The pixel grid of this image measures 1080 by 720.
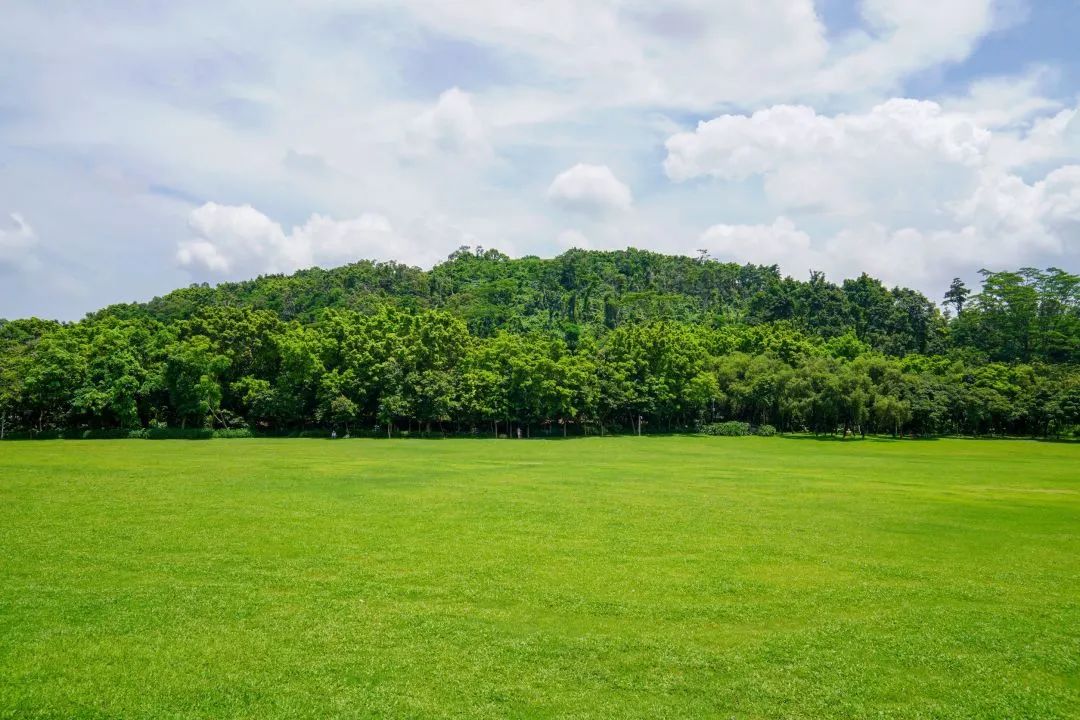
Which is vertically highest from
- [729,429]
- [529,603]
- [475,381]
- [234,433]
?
[475,381]

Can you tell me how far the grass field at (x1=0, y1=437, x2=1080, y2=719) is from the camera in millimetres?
9531

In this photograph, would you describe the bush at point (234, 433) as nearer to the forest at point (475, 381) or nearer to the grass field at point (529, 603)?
the forest at point (475, 381)

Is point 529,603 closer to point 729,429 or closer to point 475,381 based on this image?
point 475,381

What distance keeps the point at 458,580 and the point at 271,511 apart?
1019 centimetres

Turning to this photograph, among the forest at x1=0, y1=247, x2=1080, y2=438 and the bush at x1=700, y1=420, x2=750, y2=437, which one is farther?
the bush at x1=700, y1=420, x2=750, y2=437

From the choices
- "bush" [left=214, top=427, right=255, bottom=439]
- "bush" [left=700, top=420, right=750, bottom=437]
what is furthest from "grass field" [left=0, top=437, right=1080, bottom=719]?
"bush" [left=700, top=420, right=750, bottom=437]

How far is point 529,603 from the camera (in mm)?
13203

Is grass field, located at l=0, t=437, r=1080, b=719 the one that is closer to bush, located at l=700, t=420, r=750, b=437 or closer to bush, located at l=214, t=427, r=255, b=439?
bush, located at l=214, t=427, r=255, b=439

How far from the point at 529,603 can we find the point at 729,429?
7075 cm

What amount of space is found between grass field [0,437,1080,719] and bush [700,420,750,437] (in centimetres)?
5226

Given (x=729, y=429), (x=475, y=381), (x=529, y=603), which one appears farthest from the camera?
(x=729, y=429)

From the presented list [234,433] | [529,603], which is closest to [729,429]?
[234,433]

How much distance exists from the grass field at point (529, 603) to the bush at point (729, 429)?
5226 centimetres

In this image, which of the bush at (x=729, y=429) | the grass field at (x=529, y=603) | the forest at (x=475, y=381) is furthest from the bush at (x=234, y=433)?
the bush at (x=729, y=429)
